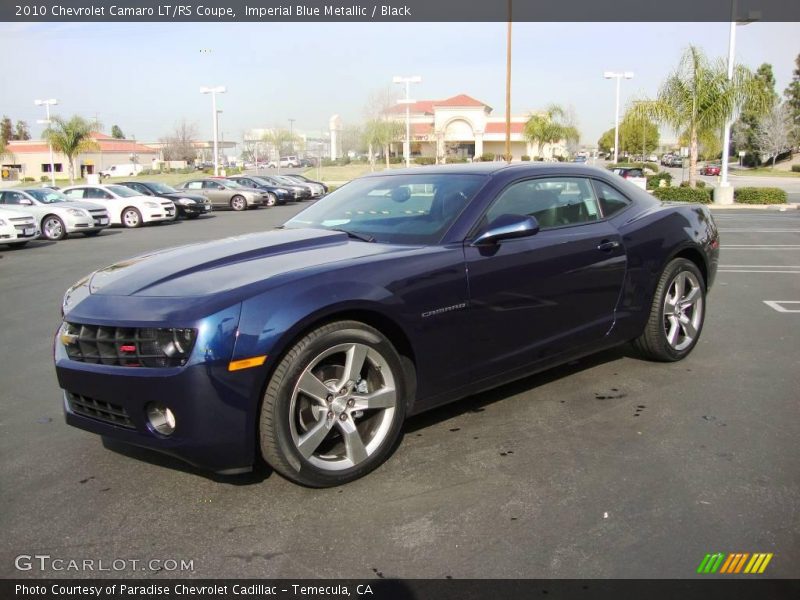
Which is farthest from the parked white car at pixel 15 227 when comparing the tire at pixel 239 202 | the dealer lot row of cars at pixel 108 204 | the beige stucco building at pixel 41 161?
the beige stucco building at pixel 41 161

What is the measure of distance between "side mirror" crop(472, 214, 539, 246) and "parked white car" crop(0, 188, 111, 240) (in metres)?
17.5

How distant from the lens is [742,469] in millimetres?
3553

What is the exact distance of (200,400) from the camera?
2998mm

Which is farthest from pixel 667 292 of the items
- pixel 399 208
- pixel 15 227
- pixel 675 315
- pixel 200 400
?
pixel 15 227

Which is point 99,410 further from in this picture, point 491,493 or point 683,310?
point 683,310

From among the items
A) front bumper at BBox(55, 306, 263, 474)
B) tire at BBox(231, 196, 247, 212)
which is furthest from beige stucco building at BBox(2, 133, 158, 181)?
front bumper at BBox(55, 306, 263, 474)

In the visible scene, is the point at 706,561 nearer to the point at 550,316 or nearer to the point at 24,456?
the point at 550,316

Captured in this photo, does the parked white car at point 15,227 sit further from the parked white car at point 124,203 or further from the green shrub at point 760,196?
the green shrub at point 760,196

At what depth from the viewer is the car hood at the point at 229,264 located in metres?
3.30

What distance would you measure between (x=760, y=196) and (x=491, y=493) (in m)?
27.0

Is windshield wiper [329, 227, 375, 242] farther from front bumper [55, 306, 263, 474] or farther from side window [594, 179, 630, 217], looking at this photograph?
side window [594, 179, 630, 217]

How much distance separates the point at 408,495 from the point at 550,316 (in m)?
1.57

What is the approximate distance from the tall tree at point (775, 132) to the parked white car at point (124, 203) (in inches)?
2786
